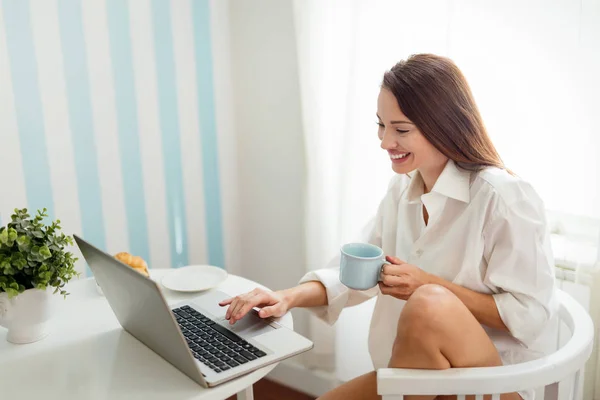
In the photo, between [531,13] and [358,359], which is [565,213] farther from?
[358,359]

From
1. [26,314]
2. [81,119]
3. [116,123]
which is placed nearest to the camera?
[26,314]

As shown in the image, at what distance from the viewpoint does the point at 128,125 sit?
2.17 m

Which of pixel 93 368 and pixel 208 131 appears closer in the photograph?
pixel 93 368

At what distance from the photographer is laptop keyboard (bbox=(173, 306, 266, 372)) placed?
118cm

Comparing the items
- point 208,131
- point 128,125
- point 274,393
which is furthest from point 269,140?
point 274,393

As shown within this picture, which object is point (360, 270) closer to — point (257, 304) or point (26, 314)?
point (257, 304)

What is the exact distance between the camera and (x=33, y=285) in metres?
1.25

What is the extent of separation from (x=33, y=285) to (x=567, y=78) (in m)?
1.37

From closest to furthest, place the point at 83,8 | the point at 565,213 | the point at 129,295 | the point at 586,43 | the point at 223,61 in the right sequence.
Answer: the point at 129,295, the point at 586,43, the point at 565,213, the point at 83,8, the point at 223,61

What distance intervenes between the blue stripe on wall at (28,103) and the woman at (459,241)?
0.88 metres

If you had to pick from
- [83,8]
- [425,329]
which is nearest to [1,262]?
[425,329]

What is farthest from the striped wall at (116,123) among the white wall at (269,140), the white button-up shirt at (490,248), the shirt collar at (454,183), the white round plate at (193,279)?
the shirt collar at (454,183)

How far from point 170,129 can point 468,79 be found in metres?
1.09

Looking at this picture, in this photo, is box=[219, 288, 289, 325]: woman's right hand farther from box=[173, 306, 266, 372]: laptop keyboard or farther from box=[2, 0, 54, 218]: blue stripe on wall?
box=[2, 0, 54, 218]: blue stripe on wall
